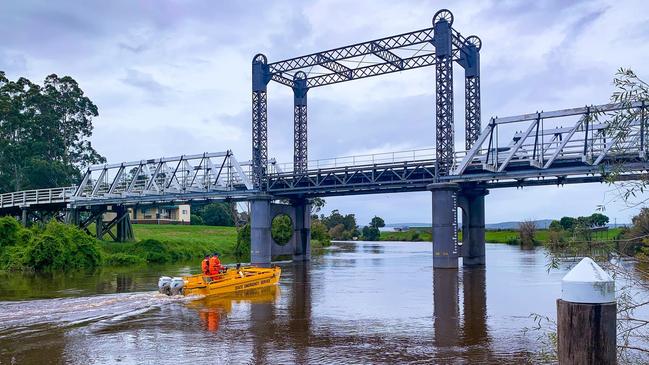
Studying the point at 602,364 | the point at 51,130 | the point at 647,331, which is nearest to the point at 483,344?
the point at 647,331

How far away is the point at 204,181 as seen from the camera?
55469 mm

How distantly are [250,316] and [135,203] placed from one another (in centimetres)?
4161

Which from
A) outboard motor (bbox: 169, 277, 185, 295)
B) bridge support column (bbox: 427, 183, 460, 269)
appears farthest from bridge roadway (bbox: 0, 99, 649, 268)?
outboard motor (bbox: 169, 277, 185, 295)

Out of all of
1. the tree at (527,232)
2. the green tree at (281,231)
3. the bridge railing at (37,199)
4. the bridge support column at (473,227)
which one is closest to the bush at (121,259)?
the bridge railing at (37,199)

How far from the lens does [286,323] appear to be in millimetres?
22016

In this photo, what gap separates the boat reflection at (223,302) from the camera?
74.8ft

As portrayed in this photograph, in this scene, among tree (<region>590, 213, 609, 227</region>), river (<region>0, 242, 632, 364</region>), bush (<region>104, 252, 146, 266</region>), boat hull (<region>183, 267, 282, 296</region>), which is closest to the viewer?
tree (<region>590, 213, 609, 227</region>)

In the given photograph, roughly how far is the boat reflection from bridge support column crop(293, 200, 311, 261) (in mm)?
25446

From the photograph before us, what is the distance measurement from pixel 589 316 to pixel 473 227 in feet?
156

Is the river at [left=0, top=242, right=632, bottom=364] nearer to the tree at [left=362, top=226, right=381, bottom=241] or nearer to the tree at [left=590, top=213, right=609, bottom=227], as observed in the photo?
the tree at [left=590, top=213, right=609, bottom=227]

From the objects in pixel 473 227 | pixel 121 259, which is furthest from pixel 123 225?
pixel 473 227

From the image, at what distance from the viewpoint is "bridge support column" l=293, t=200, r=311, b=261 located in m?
60.8

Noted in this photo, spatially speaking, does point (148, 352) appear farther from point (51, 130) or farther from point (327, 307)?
point (51, 130)

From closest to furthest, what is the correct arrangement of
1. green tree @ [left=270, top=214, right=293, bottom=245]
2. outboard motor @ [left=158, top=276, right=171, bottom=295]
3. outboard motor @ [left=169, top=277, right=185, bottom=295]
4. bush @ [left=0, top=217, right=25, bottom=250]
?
outboard motor @ [left=158, top=276, right=171, bottom=295] → outboard motor @ [left=169, top=277, right=185, bottom=295] → bush @ [left=0, top=217, right=25, bottom=250] → green tree @ [left=270, top=214, right=293, bottom=245]
